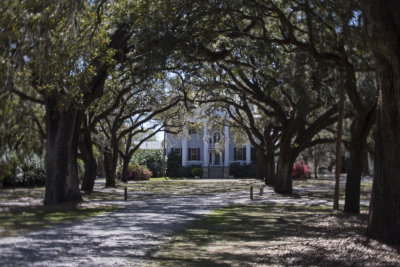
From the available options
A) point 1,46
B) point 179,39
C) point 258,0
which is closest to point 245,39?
point 258,0

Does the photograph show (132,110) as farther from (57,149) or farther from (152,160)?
(152,160)

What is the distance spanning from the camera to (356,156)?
14898mm

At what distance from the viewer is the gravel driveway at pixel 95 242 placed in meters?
8.04

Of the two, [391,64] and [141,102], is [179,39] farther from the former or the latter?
[141,102]

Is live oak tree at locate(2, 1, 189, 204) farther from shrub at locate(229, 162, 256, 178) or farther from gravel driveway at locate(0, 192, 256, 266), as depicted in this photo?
shrub at locate(229, 162, 256, 178)

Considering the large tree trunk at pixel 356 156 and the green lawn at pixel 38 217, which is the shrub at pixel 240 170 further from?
the large tree trunk at pixel 356 156

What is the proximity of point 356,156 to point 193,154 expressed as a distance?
4322cm

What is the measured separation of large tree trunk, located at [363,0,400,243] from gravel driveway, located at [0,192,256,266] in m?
4.66

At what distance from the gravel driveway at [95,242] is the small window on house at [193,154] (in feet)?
139

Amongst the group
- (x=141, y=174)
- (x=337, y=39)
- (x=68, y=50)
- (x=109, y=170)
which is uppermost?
(x=337, y=39)

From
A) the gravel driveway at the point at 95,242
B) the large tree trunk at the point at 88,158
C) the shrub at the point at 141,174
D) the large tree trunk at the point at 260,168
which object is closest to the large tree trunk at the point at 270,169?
the large tree trunk at the point at 260,168

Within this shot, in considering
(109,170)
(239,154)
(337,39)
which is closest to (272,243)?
(337,39)

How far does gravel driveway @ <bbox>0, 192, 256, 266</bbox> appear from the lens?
316 inches

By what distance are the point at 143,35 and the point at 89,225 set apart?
581 cm
